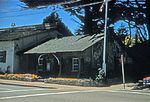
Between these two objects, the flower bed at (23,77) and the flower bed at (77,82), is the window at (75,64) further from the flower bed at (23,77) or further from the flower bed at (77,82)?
the flower bed at (77,82)

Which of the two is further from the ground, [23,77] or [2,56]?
[2,56]

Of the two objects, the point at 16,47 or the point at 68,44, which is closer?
the point at 68,44

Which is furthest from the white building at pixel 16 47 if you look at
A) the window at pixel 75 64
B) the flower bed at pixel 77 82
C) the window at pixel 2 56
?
the flower bed at pixel 77 82

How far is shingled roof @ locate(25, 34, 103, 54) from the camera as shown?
38.0 meters

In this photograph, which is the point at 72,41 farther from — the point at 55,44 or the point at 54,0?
the point at 54,0

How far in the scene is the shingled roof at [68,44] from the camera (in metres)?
38.0

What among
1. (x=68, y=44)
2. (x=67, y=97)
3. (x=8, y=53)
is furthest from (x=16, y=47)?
(x=67, y=97)

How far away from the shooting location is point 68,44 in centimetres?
4041

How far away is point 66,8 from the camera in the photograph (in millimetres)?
39875

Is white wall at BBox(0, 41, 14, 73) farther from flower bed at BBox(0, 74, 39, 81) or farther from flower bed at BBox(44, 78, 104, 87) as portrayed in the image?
flower bed at BBox(44, 78, 104, 87)

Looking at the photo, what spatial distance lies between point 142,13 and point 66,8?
7864 mm

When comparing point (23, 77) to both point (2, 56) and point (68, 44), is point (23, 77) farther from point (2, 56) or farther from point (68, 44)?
point (2, 56)

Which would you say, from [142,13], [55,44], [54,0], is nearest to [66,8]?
[54,0]

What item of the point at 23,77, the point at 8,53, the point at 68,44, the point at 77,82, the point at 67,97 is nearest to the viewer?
the point at 67,97
